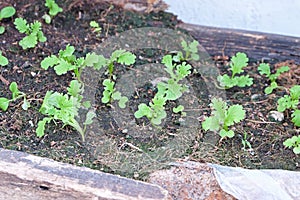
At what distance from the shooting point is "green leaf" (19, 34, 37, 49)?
7.41ft

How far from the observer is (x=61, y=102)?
189 cm

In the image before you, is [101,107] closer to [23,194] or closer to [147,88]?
[147,88]

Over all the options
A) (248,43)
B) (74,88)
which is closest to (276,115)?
(248,43)

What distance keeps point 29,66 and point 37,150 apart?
49 centimetres

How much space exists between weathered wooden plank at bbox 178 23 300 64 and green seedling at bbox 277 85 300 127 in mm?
392

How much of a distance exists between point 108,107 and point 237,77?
589 mm

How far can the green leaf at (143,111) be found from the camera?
199 cm

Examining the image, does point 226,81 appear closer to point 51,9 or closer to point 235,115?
point 235,115

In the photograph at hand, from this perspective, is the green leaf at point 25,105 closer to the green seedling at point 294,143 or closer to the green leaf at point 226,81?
the green leaf at point 226,81

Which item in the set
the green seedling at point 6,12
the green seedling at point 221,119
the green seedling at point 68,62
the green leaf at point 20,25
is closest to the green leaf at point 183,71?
the green seedling at point 221,119

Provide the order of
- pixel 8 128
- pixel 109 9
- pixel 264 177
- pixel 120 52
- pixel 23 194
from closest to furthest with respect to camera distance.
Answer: pixel 23 194 < pixel 264 177 < pixel 8 128 < pixel 120 52 < pixel 109 9

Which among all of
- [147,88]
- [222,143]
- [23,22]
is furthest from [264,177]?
[23,22]

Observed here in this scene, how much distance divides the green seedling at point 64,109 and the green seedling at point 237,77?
614 millimetres

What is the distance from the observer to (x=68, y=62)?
6.95ft
